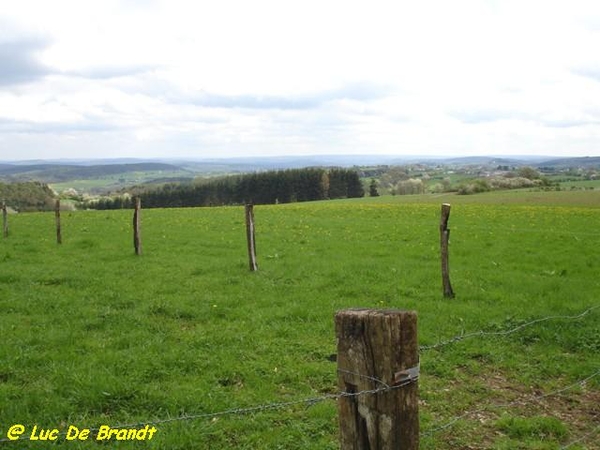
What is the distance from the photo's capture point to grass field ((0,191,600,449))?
21.5 feet

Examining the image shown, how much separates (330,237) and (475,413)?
17.0 metres

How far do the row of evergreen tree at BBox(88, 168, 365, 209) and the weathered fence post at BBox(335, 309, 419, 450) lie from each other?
305 ft

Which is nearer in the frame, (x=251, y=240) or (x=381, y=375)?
(x=381, y=375)

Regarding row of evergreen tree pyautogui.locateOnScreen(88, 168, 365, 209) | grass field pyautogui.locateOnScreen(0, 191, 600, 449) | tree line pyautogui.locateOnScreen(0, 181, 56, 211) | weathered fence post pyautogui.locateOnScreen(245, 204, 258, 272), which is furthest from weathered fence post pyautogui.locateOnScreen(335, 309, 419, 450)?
row of evergreen tree pyautogui.locateOnScreen(88, 168, 365, 209)

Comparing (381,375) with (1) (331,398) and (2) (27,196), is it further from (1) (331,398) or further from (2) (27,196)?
(2) (27,196)

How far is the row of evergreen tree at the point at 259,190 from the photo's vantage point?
316ft

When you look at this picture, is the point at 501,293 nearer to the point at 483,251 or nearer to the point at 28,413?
the point at 483,251

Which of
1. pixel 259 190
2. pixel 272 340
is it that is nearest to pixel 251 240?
pixel 272 340

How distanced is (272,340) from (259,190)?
8921cm

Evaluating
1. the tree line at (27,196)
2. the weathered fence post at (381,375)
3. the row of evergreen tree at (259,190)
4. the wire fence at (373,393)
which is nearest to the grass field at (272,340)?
the wire fence at (373,393)

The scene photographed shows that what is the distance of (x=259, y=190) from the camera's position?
98.1 m

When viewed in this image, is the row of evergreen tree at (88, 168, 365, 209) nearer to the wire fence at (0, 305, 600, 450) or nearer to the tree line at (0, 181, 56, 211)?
A: the tree line at (0, 181, 56, 211)

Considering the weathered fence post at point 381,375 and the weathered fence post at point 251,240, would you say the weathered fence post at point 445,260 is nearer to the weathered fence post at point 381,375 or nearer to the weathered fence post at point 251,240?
the weathered fence post at point 251,240

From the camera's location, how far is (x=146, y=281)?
570 inches
